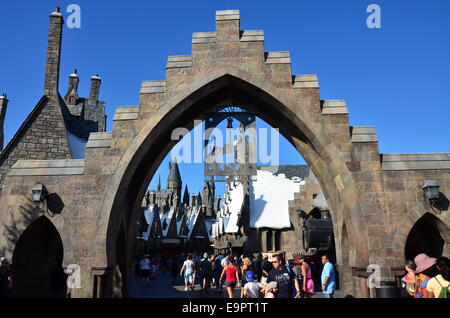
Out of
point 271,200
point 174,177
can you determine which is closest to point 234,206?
point 271,200

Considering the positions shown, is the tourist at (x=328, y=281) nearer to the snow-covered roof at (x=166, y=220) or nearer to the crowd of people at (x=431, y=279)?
the crowd of people at (x=431, y=279)

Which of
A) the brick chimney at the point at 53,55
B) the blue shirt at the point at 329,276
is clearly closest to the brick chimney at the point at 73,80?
the brick chimney at the point at 53,55

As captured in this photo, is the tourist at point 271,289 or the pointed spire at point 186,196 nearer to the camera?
the tourist at point 271,289

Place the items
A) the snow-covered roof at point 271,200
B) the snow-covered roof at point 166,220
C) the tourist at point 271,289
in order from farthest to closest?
the snow-covered roof at point 166,220 < the snow-covered roof at point 271,200 < the tourist at point 271,289

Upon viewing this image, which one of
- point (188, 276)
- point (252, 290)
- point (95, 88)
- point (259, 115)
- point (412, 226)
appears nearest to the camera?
point (252, 290)

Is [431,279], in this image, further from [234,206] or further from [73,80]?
[234,206]

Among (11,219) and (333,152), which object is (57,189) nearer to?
(11,219)

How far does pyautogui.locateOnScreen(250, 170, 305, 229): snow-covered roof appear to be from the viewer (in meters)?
22.8

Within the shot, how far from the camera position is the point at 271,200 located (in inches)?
1004

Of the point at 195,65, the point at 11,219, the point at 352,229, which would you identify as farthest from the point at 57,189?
the point at 352,229

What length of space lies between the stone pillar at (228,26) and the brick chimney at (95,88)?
1707 cm

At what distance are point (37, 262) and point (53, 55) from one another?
1153 centimetres

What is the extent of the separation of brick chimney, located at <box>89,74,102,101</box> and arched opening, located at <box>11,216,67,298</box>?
15961mm

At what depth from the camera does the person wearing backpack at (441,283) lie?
4887mm
